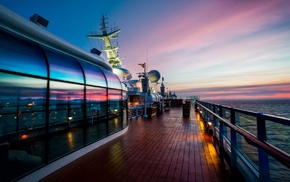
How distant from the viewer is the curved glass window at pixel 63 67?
3888mm

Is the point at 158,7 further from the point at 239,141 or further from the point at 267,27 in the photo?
the point at 239,141

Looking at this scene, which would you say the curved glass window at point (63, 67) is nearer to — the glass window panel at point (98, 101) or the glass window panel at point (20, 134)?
the glass window panel at point (20, 134)

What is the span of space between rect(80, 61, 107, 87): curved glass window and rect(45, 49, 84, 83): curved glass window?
0.28m

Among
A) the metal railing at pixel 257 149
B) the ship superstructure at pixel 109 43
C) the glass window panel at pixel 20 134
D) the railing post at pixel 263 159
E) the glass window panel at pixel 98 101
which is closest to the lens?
the metal railing at pixel 257 149

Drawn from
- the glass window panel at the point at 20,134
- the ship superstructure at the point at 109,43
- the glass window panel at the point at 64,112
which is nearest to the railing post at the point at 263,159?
the glass window panel at the point at 20,134

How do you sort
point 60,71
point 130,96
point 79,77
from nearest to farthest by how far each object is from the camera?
point 60,71 < point 79,77 < point 130,96

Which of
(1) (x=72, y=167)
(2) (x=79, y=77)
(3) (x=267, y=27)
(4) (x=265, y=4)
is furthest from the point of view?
(3) (x=267, y=27)

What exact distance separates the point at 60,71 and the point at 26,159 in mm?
2435

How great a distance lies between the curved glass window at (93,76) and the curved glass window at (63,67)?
28 cm

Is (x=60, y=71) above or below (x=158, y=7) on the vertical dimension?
below

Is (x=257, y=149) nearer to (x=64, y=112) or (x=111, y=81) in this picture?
(x=111, y=81)

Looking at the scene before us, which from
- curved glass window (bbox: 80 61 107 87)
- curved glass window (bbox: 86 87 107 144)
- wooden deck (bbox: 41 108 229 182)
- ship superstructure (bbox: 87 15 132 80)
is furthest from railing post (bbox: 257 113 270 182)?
ship superstructure (bbox: 87 15 132 80)

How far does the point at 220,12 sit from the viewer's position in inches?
339

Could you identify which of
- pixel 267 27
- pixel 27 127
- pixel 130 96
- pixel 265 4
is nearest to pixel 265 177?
pixel 265 4
